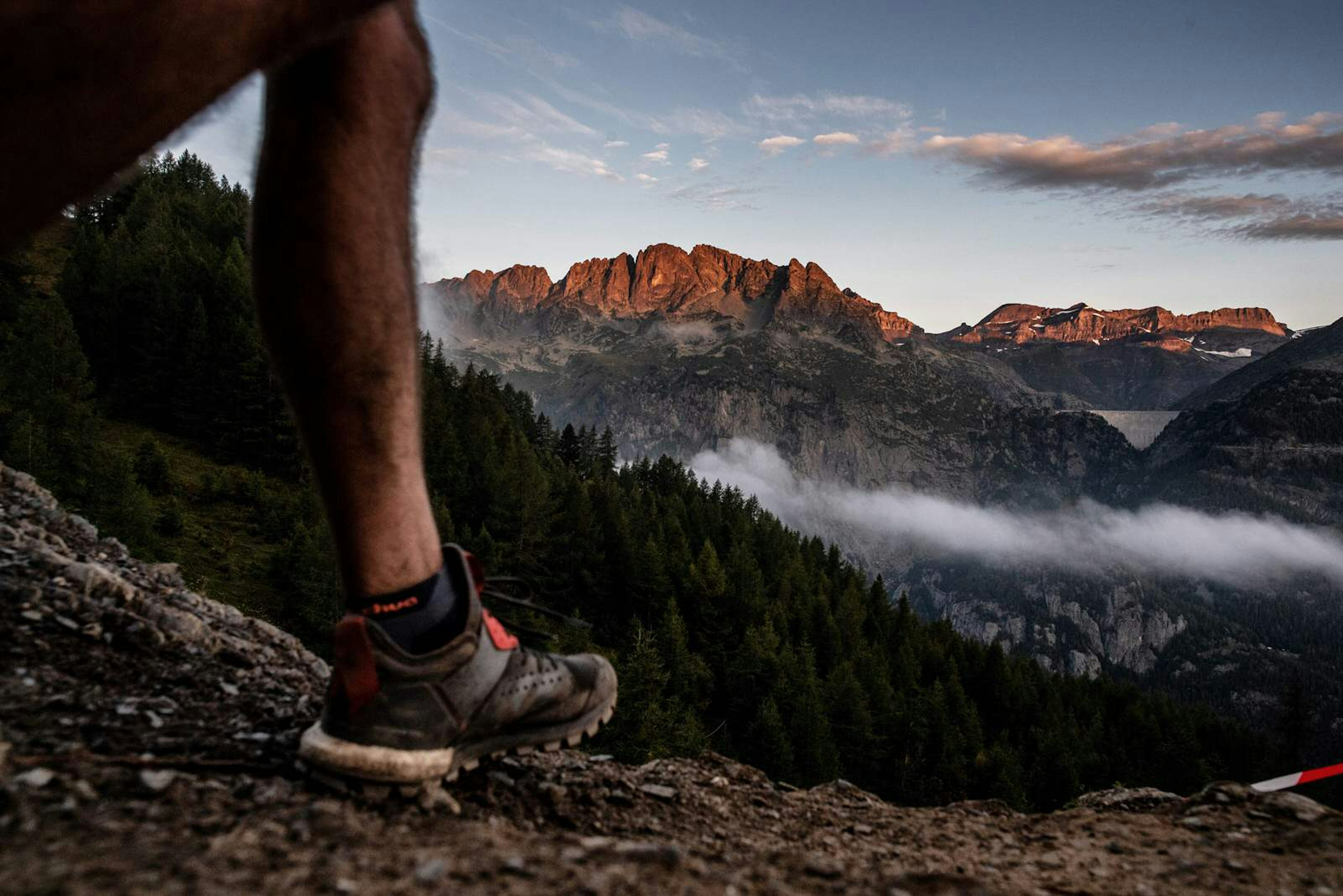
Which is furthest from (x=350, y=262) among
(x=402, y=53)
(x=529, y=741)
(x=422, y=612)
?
(x=529, y=741)

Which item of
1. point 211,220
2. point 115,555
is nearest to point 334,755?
point 115,555

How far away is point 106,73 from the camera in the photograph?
0.83 meters

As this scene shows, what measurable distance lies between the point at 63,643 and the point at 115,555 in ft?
10.3

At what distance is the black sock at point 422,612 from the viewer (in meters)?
2.05

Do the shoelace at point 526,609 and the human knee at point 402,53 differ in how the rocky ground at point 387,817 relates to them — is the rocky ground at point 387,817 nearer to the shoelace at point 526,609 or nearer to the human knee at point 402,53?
the shoelace at point 526,609

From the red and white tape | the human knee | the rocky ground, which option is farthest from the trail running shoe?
the red and white tape

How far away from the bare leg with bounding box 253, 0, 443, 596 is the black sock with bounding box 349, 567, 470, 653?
0.15m

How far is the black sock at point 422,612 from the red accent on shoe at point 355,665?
2.0 inches

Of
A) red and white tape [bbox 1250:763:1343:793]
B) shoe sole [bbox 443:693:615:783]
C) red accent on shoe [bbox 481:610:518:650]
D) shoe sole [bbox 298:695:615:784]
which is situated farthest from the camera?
red and white tape [bbox 1250:763:1343:793]

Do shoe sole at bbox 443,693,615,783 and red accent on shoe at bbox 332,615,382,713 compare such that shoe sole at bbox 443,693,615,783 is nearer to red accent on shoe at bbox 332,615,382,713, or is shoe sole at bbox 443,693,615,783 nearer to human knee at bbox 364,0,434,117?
red accent on shoe at bbox 332,615,382,713

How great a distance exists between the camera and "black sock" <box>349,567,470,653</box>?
2.05 metres

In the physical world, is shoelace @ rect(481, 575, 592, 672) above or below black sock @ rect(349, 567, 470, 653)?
below

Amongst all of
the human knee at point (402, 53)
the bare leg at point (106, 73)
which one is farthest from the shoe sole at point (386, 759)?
the human knee at point (402, 53)

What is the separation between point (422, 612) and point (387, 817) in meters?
0.56
